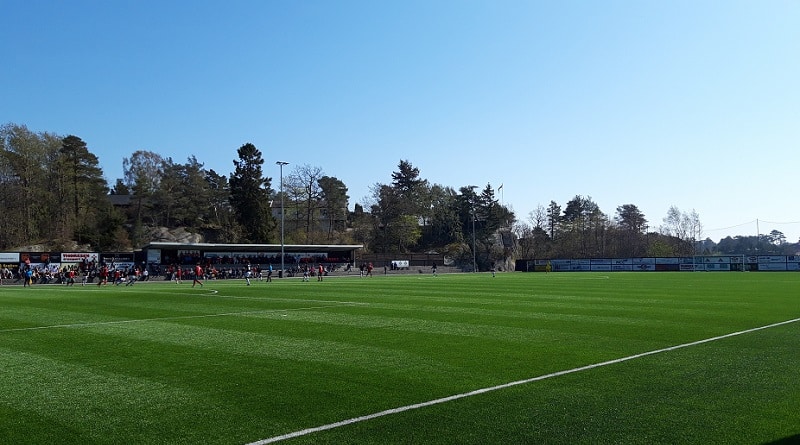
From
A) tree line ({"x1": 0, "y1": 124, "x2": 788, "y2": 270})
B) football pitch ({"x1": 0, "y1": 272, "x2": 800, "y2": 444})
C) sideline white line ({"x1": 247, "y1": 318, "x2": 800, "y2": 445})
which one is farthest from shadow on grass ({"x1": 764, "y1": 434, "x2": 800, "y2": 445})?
tree line ({"x1": 0, "y1": 124, "x2": 788, "y2": 270})

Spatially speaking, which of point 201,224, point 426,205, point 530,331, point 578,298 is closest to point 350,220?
point 426,205

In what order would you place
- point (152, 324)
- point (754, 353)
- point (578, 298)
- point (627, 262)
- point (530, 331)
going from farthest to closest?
point (627, 262), point (578, 298), point (152, 324), point (530, 331), point (754, 353)

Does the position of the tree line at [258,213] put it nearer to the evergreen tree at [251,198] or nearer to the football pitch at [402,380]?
the evergreen tree at [251,198]

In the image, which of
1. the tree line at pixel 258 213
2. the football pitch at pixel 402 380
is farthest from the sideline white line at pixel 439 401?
the tree line at pixel 258 213

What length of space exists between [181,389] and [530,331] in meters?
8.55

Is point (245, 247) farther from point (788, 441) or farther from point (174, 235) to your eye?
point (788, 441)

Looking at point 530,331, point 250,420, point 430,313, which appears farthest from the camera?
point 430,313

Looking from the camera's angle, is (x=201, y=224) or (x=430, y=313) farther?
(x=201, y=224)

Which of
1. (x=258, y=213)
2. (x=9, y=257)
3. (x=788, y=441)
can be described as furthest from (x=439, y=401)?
(x=258, y=213)

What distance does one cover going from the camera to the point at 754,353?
35.3 ft

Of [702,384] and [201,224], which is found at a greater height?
[201,224]

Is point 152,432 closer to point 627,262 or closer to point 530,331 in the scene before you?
point 530,331

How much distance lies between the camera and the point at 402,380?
8.45m

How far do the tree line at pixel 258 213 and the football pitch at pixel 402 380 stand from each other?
1962 inches
